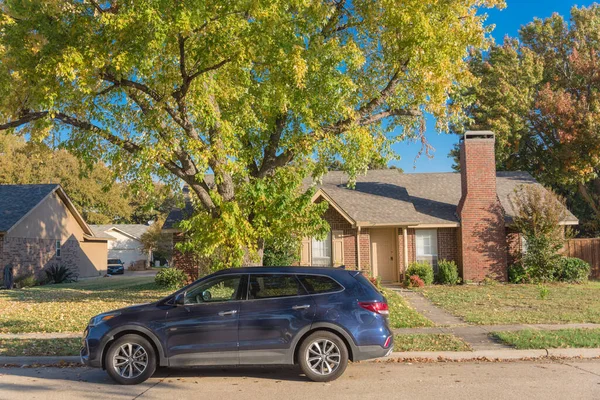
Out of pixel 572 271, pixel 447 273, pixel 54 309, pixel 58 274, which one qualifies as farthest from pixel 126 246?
pixel 572 271

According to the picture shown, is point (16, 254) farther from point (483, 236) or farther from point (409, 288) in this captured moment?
point (483, 236)

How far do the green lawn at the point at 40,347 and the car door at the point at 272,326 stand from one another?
3.66 metres

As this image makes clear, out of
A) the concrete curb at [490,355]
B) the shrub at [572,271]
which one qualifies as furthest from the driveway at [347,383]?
the shrub at [572,271]

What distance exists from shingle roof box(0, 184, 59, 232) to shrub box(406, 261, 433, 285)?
18.5 metres

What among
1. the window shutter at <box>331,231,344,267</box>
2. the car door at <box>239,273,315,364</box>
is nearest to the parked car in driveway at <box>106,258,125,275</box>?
the window shutter at <box>331,231,344,267</box>

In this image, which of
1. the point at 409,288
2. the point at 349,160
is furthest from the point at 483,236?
the point at 349,160

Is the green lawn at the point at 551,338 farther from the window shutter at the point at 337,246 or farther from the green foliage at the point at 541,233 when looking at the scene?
the window shutter at the point at 337,246

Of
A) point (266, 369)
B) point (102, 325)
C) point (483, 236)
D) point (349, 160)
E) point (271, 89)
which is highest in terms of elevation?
point (271, 89)

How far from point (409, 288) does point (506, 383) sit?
13.3 meters

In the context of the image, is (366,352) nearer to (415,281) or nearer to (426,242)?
(415,281)

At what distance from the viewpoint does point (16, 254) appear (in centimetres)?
2677

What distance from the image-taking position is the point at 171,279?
21.4 meters

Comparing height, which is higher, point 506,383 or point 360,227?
point 360,227

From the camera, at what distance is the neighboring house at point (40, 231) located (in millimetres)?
26547
